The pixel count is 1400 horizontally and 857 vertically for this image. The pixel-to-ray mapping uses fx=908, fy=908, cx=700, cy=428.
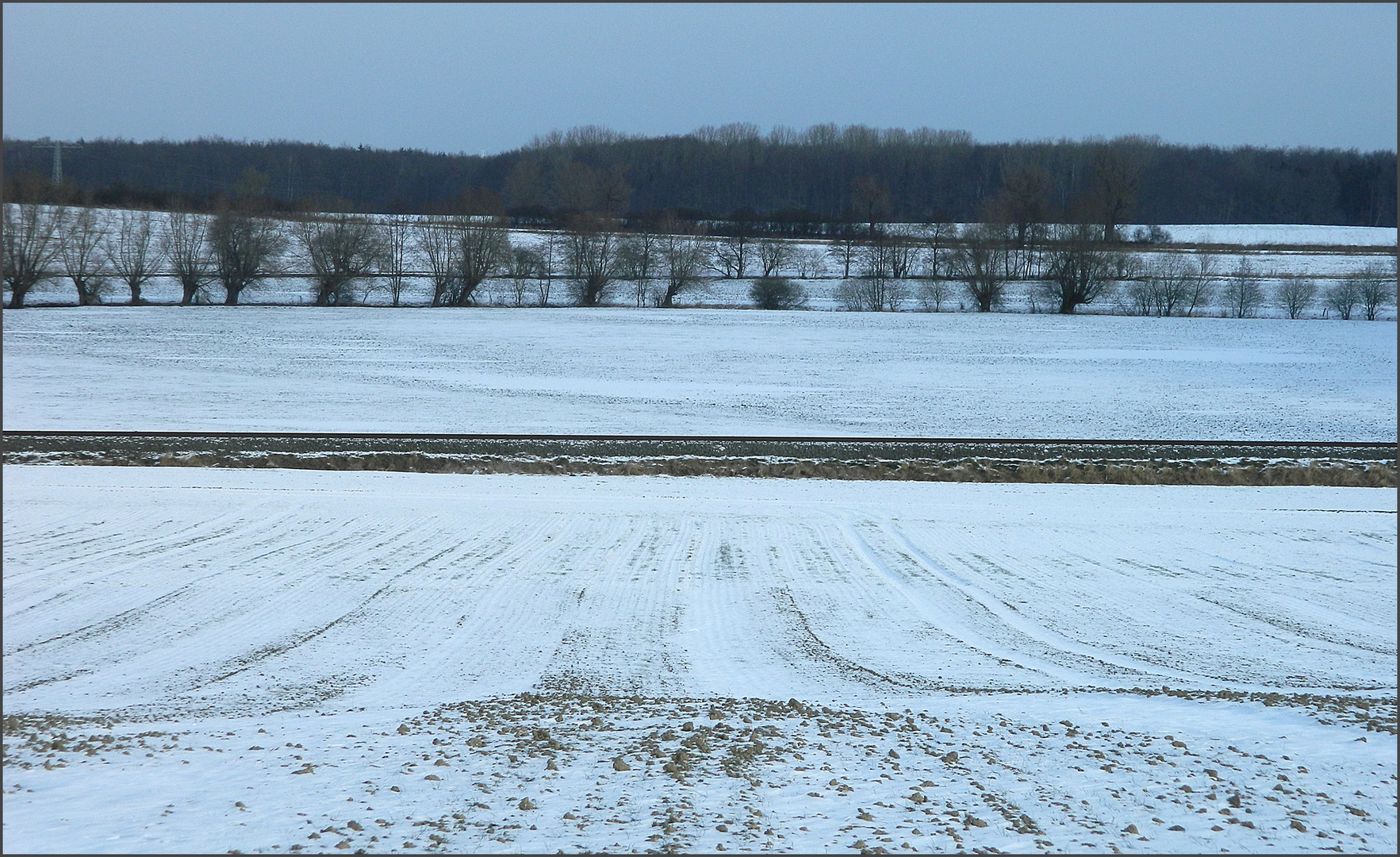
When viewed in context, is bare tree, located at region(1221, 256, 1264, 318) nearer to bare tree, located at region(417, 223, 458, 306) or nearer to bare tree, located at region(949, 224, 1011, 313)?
bare tree, located at region(949, 224, 1011, 313)

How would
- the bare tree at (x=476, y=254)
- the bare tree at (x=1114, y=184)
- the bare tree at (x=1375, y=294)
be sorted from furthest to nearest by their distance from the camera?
the bare tree at (x=1114, y=184)
the bare tree at (x=476, y=254)
the bare tree at (x=1375, y=294)

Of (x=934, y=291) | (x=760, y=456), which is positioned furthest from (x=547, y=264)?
(x=760, y=456)

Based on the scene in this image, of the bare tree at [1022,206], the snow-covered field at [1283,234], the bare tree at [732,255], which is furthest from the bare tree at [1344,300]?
the bare tree at [732,255]

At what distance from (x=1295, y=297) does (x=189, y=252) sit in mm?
74025

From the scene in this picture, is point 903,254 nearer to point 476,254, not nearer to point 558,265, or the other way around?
point 558,265

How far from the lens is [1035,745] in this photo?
6480mm

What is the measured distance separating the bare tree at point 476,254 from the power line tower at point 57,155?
26.4 metres

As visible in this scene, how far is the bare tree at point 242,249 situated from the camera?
6088cm

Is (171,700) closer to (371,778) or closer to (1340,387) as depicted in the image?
(371,778)

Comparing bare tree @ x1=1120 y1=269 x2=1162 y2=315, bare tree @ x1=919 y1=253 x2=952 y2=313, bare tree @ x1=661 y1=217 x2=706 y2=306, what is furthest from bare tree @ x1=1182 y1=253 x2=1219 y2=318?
bare tree @ x1=661 y1=217 x2=706 y2=306

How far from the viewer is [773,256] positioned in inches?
2904

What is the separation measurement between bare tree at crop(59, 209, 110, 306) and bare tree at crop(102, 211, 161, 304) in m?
0.95

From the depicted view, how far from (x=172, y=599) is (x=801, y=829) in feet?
27.5

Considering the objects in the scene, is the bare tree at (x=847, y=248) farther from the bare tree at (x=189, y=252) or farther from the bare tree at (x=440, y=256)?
the bare tree at (x=189, y=252)
